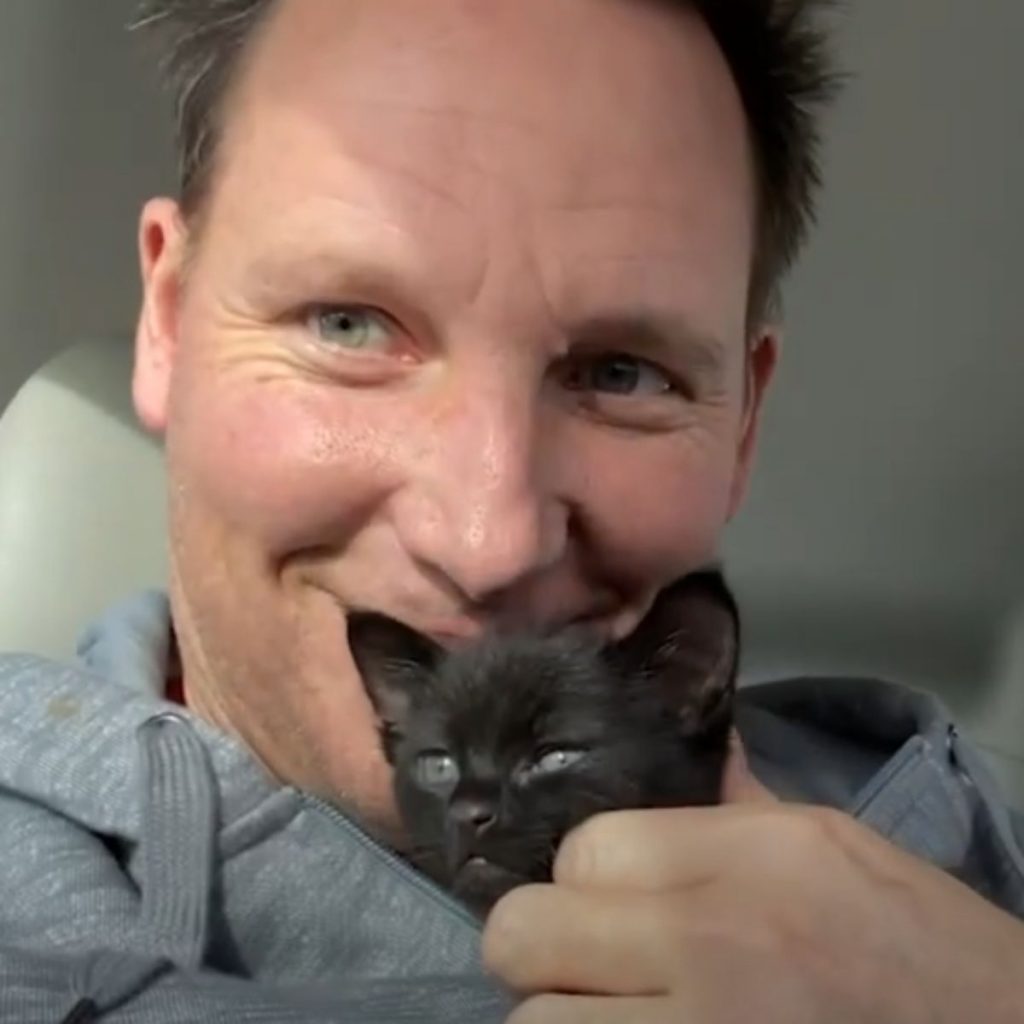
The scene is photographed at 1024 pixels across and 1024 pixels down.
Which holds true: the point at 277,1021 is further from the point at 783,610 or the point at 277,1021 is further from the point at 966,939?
the point at 783,610

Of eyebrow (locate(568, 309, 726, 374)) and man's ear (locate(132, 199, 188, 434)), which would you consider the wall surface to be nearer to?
man's ear (locate(132, 199, 188, 434))

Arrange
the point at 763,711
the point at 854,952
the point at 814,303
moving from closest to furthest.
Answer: the point at 854,952
the point at 763,711
the point at 814,303

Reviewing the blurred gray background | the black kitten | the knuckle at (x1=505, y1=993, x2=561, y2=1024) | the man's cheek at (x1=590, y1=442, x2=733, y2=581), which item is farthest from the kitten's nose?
the blurred gray background

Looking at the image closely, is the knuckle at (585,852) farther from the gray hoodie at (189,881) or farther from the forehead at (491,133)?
the forehead at (491,133)

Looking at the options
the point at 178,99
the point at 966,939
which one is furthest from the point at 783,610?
the point at 966,939

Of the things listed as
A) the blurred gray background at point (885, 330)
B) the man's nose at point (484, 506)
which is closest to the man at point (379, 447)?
the man's nose at point (484, 506)

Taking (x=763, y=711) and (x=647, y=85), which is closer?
(x=647, y=85)

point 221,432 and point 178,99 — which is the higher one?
point 178,99
